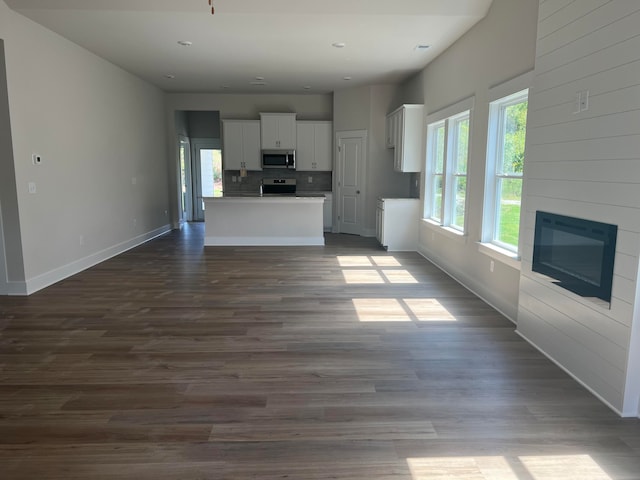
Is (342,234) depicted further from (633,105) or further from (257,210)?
(633,105)

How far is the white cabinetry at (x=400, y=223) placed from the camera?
7199 mm

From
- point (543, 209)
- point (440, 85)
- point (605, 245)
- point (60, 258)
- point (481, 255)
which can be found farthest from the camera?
point (440, 85)

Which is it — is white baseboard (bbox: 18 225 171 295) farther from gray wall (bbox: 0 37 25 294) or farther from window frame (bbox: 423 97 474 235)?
window frame (bbox: 423 97 474 235)

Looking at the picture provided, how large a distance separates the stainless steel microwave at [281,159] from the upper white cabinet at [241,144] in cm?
23

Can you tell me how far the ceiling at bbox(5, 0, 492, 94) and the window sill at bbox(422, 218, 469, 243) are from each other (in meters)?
2.38

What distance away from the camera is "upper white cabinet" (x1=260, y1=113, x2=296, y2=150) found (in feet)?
30.9

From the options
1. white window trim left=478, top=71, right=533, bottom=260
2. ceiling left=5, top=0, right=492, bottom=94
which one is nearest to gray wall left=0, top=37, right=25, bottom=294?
ceiling left=5, top=0, right=492, bottom=94

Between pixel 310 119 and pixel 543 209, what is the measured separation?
23.6 ft

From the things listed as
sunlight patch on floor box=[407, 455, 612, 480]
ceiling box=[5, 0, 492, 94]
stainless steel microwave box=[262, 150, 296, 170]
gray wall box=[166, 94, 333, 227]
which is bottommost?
sunlight patch on floor box=[407, 455, 612, 480]

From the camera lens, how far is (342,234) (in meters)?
9.27

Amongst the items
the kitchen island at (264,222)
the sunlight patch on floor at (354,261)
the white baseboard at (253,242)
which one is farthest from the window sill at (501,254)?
the white baseboard at (253,242)

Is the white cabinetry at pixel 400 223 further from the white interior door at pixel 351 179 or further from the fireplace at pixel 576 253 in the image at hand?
the fireplace at pixel 576 253

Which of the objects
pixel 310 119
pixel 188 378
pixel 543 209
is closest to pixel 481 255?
pixel 543 209

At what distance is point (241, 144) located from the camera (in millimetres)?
9594
